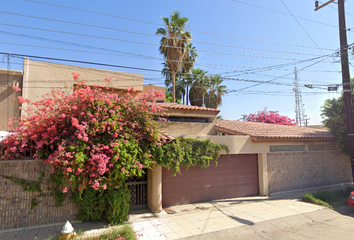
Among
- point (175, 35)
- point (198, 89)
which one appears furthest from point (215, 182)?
point (198, 89)

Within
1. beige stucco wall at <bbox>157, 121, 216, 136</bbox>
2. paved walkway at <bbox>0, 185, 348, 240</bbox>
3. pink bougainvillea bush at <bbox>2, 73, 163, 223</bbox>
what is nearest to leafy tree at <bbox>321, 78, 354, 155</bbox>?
paved walkway at <bbox>0, 185, 348, 240</bbox>

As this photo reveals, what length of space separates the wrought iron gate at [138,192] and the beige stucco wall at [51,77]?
458 centimetres

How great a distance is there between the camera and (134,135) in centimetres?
680

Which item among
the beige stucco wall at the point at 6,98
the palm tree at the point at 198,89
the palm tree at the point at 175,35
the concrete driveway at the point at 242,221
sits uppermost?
the palm tree at the point at 175,35

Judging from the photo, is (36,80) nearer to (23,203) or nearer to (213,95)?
(23,203)

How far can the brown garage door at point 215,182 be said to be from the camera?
27.4 feet

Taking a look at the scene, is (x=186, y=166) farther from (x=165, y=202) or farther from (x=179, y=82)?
(x=179, y=82)

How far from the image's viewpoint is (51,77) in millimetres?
11531

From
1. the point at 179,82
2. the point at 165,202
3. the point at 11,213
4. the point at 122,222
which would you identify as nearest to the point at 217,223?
the point at 165,202

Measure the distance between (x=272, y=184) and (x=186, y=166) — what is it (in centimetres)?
476

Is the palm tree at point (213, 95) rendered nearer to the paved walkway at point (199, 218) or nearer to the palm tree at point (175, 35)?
the palm tree at point (175, 35)

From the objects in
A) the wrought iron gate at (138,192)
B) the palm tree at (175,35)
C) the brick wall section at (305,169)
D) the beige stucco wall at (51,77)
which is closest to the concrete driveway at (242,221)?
the wrought iron gate at (138,192)

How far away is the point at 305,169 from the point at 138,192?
8.82 m

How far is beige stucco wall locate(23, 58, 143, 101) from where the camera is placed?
10.8 metres
